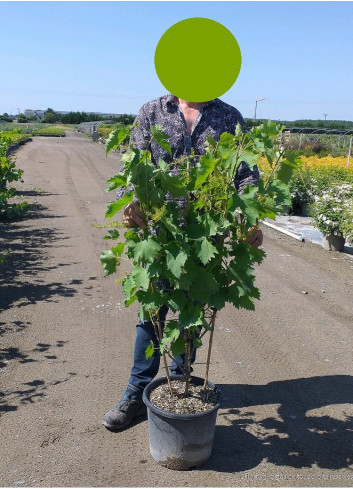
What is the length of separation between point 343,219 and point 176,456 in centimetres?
635

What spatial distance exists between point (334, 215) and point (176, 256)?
21.5ft

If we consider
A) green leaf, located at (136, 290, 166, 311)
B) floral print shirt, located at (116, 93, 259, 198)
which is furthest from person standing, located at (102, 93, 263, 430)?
green leaf, located at (136, 290, 166, 311)

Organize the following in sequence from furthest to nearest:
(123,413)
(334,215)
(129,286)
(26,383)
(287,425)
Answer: (334,215), (26,383), (287,425), (123,413), (129,286)

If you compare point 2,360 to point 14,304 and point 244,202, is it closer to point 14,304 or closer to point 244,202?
point 14,304

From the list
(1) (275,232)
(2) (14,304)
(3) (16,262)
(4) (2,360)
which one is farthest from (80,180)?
(4) (2,360)

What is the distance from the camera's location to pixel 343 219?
8422 mm

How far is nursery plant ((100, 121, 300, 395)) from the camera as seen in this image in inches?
97.0

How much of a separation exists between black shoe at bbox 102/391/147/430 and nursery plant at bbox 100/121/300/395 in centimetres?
72

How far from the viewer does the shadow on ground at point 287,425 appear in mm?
3064

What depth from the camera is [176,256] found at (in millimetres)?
2477

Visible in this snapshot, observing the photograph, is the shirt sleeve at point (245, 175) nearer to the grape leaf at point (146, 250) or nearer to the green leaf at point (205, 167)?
the green leaf at point (205, 167)

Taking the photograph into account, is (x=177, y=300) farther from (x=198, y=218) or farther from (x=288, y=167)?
(x=288, y=167)

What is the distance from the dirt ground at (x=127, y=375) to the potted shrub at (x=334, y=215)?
0.99 meters

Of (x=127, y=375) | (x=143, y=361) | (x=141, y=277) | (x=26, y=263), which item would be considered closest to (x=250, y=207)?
(x=141, y=277)
